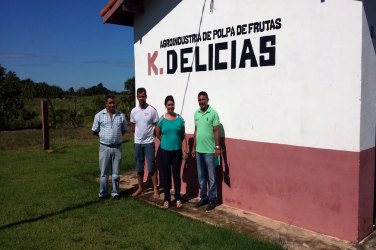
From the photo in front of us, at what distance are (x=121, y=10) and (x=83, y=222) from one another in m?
4.36

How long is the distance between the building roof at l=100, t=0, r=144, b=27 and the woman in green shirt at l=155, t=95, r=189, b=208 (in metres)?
2.47

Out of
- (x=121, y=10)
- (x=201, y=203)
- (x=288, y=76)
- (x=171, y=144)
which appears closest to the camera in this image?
(x=288, y=76)

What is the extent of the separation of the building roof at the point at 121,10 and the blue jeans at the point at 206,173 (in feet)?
11.4

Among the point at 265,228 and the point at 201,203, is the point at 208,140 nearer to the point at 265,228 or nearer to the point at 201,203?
the point at 201,203

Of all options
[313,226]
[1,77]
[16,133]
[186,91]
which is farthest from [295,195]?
[1,77]

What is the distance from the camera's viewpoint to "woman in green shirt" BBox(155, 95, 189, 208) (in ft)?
21.3

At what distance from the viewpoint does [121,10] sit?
7.91m

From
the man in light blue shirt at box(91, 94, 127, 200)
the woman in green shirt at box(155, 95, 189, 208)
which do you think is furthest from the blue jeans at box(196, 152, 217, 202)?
the man in light blue shirt at box(91, 94, 127, 200)

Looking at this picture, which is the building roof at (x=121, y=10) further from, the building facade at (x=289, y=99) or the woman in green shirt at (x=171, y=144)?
the woman in green shirt at (x=171, y=144)

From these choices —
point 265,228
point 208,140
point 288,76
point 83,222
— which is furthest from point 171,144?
point 288,76

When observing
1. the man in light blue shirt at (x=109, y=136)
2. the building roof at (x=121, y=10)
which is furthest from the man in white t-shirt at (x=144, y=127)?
the building roof at (x=121, y=10)

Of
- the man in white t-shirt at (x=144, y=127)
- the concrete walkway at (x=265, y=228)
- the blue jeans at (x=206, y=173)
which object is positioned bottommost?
the concrete walkway at (x=265, y=228)

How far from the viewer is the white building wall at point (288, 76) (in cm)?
486

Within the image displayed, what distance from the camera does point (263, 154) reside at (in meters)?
5.89
